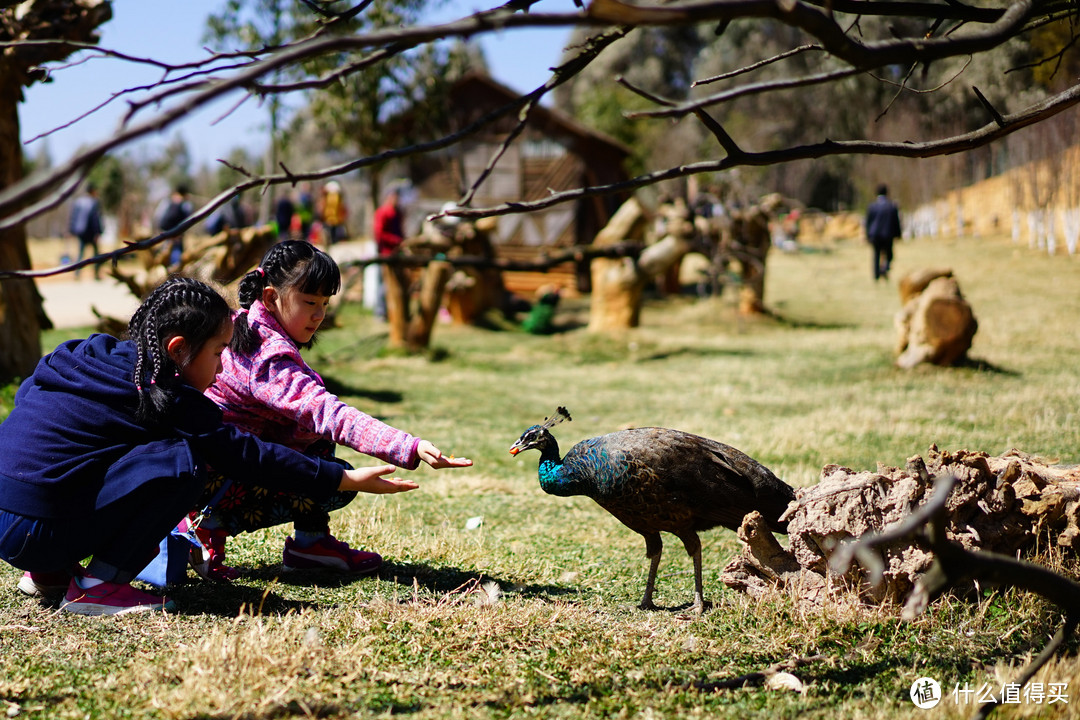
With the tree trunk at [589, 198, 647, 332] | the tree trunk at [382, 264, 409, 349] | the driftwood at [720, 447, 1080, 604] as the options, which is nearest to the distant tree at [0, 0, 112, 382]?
the tree trunk at [382, 264, 409, 349]

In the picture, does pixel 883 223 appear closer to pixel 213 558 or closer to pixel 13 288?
pixel 13 288

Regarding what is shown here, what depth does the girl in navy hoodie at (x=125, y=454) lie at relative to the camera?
3.44 meters

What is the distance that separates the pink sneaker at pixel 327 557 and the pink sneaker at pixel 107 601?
2.68 feet

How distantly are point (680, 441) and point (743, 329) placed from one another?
13242 mm

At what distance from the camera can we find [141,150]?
179ft

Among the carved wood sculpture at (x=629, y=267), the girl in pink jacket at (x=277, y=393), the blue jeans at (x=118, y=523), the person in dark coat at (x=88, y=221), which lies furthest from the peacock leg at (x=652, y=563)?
the person in dark coat at (x=88, y=221)

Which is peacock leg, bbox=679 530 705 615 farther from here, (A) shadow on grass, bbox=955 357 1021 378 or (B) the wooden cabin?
(B) the wooden cabin

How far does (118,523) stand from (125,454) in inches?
10.3

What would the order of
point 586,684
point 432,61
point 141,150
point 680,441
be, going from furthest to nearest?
point 141,150 < point 432,61 < point 680,441 < point 586,684

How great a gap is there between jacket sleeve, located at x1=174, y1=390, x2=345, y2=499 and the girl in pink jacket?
0.20 meters

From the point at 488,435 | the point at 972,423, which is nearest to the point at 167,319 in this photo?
the point at 488,435

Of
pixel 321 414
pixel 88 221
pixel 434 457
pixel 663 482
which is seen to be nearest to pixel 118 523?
pixel 321 414

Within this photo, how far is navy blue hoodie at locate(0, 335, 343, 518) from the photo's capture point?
342 centimetres

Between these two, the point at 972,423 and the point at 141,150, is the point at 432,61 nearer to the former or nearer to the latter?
the point at 972,423
